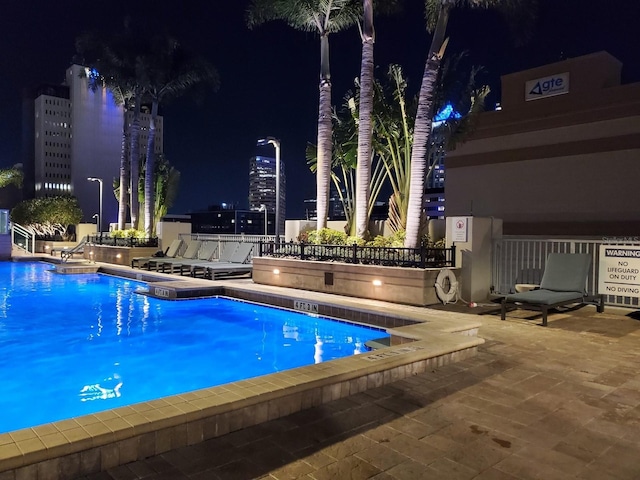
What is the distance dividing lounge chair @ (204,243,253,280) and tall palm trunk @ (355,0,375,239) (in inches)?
193

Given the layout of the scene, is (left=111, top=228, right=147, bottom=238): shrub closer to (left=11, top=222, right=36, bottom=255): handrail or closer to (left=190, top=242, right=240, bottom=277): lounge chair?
(left=190, top=242, right=240, bottom=277): lounge chair

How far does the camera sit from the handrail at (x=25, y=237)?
105 ft

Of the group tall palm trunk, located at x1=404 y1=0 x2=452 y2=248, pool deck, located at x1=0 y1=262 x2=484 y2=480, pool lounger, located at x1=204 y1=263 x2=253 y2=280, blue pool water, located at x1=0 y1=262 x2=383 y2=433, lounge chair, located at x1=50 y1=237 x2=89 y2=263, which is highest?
tall palm trunk, located at x1=404 y1=0 x2=452 y2=248

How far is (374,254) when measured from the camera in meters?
11.1

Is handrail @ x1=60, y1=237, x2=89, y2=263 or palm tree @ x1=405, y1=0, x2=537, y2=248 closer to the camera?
palm tree @ x1=405, y1=0, x2=537, y2=248

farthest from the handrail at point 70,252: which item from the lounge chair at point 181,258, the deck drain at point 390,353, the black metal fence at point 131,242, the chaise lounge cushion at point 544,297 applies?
the deck drain at point 390,353

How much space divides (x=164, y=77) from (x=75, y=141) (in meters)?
59.7

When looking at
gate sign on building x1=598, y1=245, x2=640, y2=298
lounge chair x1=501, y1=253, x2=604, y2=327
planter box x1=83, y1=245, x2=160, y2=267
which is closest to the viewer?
lounge chair x1=501, y1=253, x2=604, y2=327

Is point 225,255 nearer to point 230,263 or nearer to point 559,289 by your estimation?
point 230,263

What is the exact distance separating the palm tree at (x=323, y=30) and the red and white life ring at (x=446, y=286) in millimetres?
5084

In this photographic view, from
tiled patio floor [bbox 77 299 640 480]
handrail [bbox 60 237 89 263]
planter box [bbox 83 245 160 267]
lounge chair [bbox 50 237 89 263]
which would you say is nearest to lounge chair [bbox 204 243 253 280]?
planter box [bbox 83 245 160 267]

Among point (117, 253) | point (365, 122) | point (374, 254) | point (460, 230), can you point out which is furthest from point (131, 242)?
point (460, 230)

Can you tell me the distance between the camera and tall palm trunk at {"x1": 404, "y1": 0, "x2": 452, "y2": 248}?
1113 cm

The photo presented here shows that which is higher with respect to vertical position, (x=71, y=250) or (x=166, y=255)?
(x=71, y=250)
